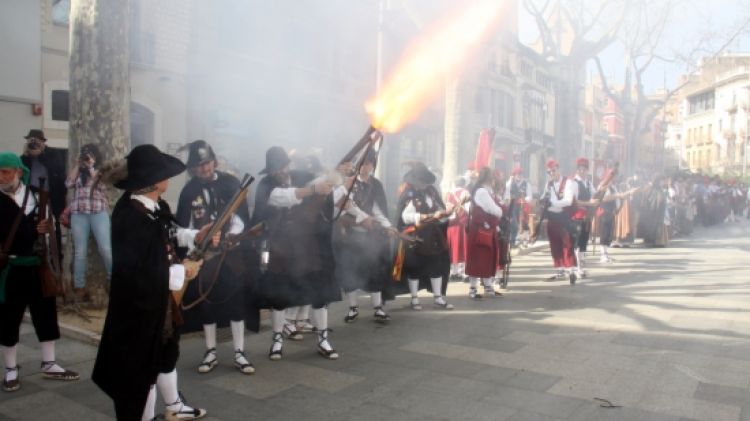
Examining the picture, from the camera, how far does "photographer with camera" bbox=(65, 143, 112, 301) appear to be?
5.46 metres

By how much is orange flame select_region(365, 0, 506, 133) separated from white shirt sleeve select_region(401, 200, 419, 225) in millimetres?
935

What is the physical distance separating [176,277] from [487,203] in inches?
172

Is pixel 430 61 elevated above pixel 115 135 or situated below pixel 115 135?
above

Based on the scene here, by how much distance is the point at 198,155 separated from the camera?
385 centimetres

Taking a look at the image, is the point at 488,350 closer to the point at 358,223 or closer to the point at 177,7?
Answer: the point at 358,223

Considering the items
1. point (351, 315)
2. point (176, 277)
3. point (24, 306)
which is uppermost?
point (176, 277)

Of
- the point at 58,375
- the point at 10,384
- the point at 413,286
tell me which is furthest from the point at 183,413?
the point at 413,286

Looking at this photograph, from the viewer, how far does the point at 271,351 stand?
4469mm

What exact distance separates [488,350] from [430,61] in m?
2.98

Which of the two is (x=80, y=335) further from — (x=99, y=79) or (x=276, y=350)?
(x=99, y=79)

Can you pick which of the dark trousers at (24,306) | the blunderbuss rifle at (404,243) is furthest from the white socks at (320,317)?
the dark trousers at (24,306)

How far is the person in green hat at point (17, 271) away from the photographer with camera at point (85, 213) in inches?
64.6

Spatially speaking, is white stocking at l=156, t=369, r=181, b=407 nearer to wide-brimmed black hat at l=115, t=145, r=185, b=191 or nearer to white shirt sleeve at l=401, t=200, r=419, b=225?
wide-brimmed black hat at l=115, t=145, r=185, b=191

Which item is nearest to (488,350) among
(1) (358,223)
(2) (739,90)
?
(1) (358,223)
